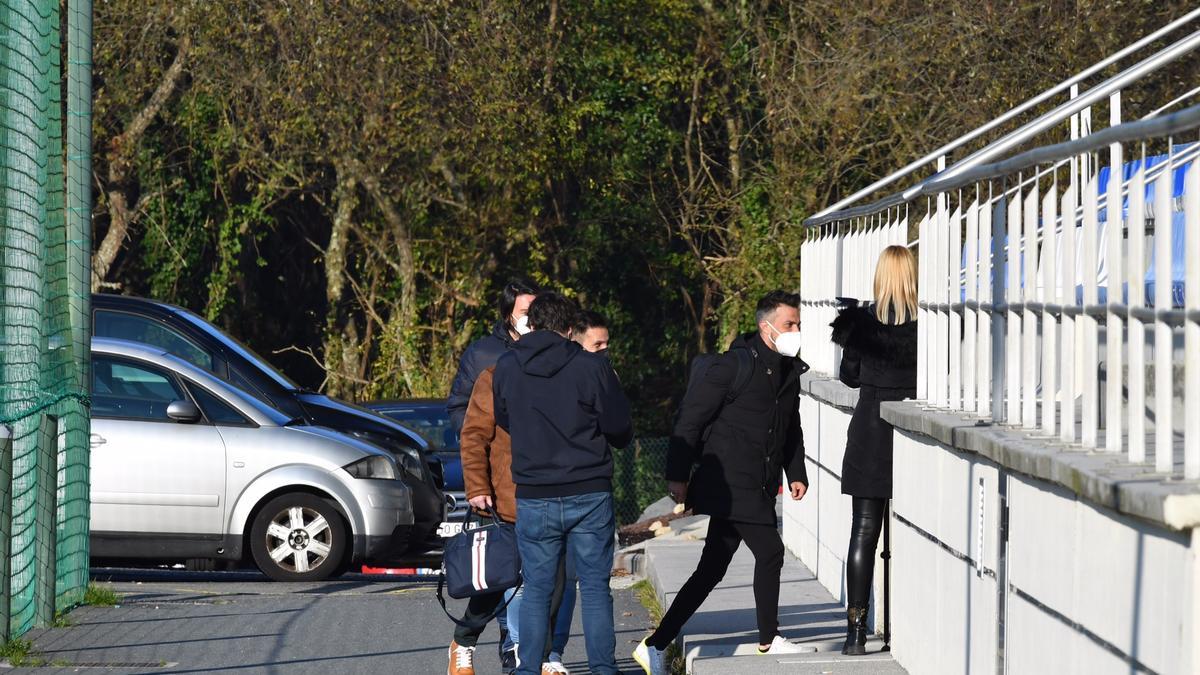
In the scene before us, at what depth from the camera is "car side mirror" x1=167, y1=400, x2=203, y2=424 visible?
1257 cm

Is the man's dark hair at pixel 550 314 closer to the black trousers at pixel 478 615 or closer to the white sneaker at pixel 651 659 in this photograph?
the black trousers at pixel 478 615

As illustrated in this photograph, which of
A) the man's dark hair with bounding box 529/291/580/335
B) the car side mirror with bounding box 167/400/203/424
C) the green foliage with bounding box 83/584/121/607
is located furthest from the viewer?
the car side mirror with bounding box 167/400/203/424

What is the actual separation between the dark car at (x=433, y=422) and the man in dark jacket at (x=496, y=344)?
6713mm

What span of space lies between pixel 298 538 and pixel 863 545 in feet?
20.0

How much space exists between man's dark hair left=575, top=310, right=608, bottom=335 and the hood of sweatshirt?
36 cm

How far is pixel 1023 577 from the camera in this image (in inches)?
212

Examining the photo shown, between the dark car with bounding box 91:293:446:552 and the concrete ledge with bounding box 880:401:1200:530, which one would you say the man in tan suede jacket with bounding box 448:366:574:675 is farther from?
the dark car with bounding box 91:293:446:552

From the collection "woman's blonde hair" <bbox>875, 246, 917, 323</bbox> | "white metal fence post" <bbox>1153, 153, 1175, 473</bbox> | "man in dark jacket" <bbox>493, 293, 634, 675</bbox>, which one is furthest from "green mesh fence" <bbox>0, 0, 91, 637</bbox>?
"white metal fence post" <bbox>1153, 153, 1175, 473</bbox>

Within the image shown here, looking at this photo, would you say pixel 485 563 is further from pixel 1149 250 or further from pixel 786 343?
pixel 1149 250

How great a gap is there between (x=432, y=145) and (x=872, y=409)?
1459 cm

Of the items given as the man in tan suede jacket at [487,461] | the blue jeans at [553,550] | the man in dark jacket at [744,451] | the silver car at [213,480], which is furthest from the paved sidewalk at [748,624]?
the silver car at [213,480]

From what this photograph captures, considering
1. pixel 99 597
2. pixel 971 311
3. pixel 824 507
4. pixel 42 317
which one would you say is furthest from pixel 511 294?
pixel 99 597

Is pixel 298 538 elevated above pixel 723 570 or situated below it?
below

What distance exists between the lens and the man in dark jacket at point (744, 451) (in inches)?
313
